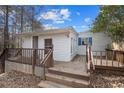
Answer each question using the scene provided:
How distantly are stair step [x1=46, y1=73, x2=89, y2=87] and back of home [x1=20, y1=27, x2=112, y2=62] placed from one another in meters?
1.51

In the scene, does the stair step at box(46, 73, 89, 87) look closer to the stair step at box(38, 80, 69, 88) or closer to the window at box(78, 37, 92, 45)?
the stair step at box(38, 80, 69, 88)

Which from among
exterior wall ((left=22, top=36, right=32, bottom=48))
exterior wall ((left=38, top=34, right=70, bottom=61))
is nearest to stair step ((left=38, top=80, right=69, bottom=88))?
exterior wall ((left=38, top=34, right=70, bottom=61))

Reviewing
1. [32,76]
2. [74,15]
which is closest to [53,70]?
[32,76]

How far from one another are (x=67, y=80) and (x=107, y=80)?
1.59 meters

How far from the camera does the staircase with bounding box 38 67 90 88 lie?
14.1 feet

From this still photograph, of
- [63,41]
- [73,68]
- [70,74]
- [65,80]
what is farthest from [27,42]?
[65,80]

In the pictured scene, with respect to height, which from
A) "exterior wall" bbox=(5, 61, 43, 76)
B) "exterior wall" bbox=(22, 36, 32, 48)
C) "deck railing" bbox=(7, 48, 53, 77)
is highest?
"exterior wall" bbox=(22, 36, 32, 48)

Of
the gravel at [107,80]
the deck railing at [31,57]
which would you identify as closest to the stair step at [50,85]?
the deck railing at [31,57]

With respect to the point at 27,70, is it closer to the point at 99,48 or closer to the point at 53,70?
the point at 53,70

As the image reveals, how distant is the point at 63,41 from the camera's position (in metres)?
8.14

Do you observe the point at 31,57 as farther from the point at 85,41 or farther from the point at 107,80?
the point at 85,41

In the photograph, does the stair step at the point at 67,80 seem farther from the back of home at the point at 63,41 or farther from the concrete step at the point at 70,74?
the back of home at the point at 63,41

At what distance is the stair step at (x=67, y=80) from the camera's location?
13.9ft
